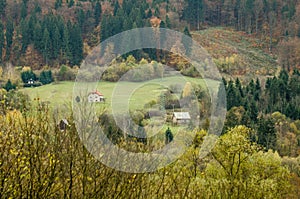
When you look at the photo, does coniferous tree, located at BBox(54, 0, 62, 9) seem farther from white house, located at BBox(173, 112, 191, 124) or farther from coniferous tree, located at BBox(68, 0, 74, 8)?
white house, located at BBox(173, 112, 191, 124)

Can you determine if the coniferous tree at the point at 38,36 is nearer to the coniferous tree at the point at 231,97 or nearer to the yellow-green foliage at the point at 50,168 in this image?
the coniferous tree at the point at 231,97

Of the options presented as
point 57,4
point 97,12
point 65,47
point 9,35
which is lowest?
point 65,47

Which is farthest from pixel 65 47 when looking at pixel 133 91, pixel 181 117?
pixel 133 91

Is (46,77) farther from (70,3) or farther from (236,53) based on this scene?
(70,3)

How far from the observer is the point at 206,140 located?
2638 cm

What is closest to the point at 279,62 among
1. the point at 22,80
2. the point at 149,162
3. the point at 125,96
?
the point at 22,80

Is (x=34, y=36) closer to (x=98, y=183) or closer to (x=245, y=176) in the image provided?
(x=245, y=176)

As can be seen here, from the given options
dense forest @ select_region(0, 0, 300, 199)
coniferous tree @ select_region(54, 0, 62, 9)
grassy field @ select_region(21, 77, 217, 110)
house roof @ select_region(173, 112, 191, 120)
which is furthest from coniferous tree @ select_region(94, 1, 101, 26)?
house roof @ select_region(173, 112, 191, 120)

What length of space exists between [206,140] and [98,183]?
1747cm

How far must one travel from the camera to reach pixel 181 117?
3459 cm

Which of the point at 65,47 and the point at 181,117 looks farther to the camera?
the point at 65,47

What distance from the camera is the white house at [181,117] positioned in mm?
33138

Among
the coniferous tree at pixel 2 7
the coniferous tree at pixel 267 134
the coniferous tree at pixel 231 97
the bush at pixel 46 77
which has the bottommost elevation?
the coniferous tree at pixel 267 134

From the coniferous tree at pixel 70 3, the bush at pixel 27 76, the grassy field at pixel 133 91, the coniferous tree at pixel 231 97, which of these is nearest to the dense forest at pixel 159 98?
the coniferous tree at pixel 231 97
